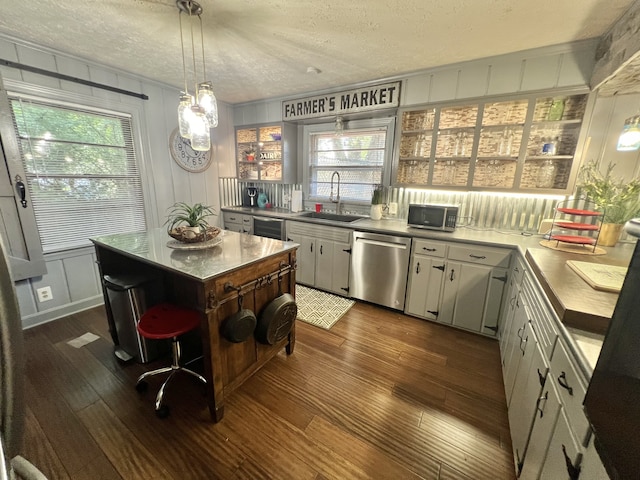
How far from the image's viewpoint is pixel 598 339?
923mm

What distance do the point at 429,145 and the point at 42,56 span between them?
3748 mm

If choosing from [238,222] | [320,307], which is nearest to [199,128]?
[320,307]

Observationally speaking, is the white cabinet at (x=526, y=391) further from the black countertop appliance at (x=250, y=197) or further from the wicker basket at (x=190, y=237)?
the black countertop appliance at (x=250, y=197)

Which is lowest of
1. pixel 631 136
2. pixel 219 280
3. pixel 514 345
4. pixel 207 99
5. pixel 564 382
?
pixel 514 345

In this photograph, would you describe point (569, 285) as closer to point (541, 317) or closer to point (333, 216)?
point (541, 317)

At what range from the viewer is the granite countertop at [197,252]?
153 centimetres

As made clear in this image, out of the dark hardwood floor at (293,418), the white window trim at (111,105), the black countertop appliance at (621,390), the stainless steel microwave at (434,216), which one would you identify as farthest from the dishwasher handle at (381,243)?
the white window trim at (111,105)

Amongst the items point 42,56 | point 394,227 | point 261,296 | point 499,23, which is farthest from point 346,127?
point 42,56

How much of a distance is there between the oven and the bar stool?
186cm

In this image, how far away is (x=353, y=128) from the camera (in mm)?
3424

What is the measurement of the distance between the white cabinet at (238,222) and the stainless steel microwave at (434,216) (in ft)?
7.38

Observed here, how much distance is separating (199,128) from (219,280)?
3.48 ft

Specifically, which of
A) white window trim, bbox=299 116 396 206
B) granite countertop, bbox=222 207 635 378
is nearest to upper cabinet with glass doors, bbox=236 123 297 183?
white window trim, bbox=299 116 396 206

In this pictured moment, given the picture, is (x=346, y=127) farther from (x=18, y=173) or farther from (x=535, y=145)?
(x=18, y=173)
